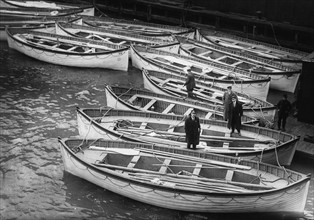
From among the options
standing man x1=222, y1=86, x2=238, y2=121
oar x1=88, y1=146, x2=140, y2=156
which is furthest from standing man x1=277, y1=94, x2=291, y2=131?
oar x1=88, y1=146, x2=140, y2=156

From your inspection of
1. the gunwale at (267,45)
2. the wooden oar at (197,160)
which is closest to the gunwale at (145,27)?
the gunwale at (267,45)

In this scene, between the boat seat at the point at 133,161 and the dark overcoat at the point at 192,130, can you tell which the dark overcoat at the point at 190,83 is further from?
the boat seat at the point at 133,161

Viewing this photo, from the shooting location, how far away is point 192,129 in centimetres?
1572

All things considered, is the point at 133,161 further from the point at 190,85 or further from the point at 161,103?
the point at 190,85

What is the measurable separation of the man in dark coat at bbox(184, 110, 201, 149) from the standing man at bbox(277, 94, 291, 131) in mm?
4279

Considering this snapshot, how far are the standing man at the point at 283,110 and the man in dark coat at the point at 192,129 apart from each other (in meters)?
4.28

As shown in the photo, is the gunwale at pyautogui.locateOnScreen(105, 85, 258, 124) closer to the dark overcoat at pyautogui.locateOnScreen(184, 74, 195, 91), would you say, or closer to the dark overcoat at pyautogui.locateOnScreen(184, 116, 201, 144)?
the dark overcoat at pyautogui.locateOnScreen(184, 74, 195, 91)

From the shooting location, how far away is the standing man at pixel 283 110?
59.8ft

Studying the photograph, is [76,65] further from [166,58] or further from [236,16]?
[236,16]

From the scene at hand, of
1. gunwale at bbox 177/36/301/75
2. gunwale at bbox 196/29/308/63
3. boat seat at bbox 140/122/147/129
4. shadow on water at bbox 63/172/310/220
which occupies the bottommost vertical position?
shadow on water at bbox 63/172/310/220

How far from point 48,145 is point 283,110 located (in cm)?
928

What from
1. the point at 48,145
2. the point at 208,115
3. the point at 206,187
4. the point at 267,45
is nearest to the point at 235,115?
the point at 208,115

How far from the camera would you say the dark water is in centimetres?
1446

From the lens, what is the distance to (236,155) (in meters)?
15.8
